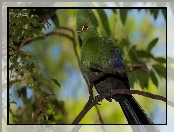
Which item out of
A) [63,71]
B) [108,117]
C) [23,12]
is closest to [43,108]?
[63,71]

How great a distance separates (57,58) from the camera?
73.0 inches

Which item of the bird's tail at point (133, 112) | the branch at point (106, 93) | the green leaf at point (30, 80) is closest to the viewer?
the branch at point (106, 93)

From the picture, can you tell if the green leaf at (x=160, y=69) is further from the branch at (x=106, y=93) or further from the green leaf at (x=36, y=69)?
the green leaf at (x=36, y=69)

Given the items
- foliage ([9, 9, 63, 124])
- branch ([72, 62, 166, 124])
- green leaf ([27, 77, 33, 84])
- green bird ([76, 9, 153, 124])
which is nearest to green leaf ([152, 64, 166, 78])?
green bird ([76, 9, 153, 124])

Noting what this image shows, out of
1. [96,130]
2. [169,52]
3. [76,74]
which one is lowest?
[96,130]

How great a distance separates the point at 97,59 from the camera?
1.62 m

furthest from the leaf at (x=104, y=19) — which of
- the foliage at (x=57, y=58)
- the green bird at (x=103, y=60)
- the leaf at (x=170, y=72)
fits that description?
the leaf at (x=170, y=72)

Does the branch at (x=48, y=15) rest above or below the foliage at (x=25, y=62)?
above

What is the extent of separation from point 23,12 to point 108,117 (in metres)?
0.82

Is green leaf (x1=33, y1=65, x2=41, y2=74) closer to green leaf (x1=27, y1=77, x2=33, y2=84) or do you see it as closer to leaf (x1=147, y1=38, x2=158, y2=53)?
green leaf (x1=27, y1=77, x2=33, y2=84)

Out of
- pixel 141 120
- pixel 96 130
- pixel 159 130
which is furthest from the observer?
pixel 96 130

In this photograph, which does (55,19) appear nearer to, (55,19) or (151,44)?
(55,19)

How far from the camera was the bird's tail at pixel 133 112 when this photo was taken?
5.15ft

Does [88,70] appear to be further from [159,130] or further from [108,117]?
[159,130]
